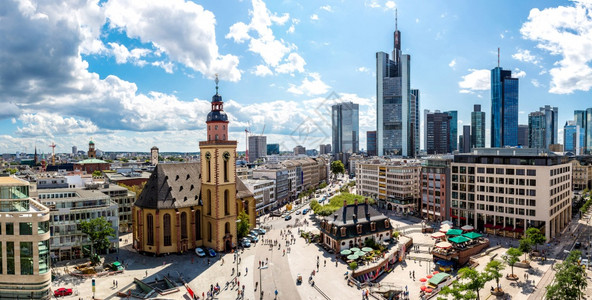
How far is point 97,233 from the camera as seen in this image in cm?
5762

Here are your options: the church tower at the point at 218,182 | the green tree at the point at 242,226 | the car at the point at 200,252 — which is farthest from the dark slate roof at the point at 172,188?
the green tree at the point at 242,226

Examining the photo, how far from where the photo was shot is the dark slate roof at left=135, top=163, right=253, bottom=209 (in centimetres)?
6366

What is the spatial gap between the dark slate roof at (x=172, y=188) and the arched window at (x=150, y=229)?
2.33 metres

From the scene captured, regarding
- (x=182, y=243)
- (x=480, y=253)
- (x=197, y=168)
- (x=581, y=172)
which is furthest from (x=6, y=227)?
(x=581, y=172)

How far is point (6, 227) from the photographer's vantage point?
103 feet

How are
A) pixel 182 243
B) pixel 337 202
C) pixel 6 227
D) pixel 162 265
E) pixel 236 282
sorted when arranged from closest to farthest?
1. pixel 6 227
2. pixel 236 282
3. pixel 162 265
4. pixel 182 243
5. pixel 337 202

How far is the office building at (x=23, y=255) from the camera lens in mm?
31422

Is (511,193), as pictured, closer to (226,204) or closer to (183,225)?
(226,204)

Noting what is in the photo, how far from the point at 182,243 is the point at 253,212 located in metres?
20.8

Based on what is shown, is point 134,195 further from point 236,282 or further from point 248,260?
point 236,282

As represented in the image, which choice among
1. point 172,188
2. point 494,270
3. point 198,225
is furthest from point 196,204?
point 494,270

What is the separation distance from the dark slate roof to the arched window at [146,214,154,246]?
233 cm

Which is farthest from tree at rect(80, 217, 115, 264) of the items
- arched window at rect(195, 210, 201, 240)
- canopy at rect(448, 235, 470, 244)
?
canopy at rect(448, 235, 470, 244)

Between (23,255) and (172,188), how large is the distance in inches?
1327
